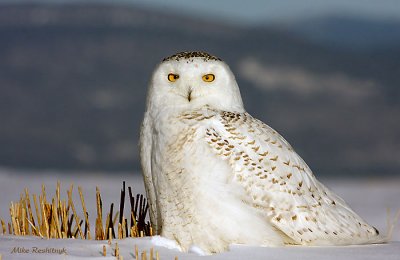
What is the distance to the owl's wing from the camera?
6098mm

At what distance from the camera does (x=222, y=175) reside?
6.07 metres

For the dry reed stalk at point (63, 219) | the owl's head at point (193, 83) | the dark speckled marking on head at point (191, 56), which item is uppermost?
the dark speckled marking on head at point (191, 56)

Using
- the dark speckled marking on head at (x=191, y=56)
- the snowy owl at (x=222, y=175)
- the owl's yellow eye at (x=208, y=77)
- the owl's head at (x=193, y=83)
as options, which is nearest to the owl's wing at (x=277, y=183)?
the snowy owl at (x=222, y=175)

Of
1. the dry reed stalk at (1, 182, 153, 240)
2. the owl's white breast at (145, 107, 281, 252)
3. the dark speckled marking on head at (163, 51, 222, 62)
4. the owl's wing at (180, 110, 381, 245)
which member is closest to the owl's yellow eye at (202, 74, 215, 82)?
the dark speckled marking on head at (163, 51, 222, 62)

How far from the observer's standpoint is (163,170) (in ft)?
20.7

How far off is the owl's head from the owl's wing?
14 cm

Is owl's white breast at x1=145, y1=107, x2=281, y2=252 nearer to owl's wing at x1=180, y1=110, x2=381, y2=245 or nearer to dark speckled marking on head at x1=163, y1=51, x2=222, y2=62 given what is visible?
owl's wing at x1=180, y1=110, x2=381, y2=245

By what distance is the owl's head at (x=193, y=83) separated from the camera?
6387 millimetres

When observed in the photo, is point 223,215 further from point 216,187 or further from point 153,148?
point 153,148

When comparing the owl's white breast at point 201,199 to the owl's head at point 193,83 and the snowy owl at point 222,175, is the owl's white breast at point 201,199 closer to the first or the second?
the snowy owl at point 222,175

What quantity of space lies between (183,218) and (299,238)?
0.90 metres

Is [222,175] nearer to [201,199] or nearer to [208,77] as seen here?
[201,199]

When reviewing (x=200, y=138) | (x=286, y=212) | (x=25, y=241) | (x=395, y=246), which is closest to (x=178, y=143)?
(x=200, y=138)

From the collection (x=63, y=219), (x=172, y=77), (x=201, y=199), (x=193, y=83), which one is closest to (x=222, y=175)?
(x=201, y=199)
